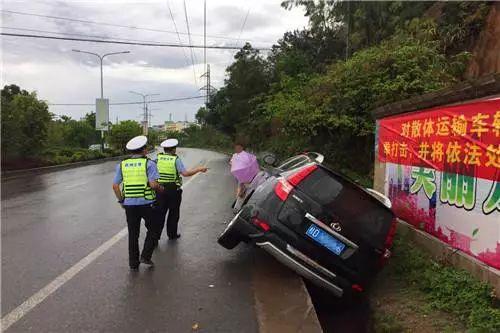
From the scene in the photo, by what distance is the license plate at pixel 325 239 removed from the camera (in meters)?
5.16

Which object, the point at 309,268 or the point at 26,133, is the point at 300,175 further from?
the point at 26,133

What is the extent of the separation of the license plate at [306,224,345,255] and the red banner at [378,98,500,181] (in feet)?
5.13

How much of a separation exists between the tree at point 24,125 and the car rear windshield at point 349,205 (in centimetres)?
2153

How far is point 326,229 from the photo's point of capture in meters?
5.15

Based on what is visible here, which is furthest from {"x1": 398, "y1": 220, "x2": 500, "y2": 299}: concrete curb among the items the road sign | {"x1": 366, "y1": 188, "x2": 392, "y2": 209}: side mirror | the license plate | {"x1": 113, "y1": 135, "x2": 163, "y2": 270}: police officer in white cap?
the road sign

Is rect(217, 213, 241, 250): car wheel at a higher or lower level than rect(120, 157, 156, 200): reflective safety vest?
lower

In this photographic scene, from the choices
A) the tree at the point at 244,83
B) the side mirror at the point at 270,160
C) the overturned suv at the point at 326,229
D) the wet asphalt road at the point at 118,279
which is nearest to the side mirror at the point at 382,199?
the overturned suv at the point at 326,229

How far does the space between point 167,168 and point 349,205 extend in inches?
130

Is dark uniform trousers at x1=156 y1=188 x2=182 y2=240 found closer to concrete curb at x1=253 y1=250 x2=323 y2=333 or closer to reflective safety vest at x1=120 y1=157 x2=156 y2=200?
reflective safety vest at x1=120 y1=157 x2=156 y2=200

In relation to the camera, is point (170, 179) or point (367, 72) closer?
point (170, 179)

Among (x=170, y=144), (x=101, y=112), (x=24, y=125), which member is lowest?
(x=170, y=144)

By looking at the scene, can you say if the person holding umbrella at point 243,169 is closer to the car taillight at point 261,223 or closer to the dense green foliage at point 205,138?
the car taillight at point 261,223

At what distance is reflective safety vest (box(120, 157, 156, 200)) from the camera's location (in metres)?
6.18

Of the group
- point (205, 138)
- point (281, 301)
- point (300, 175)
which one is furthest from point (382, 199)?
point (205, 138)
